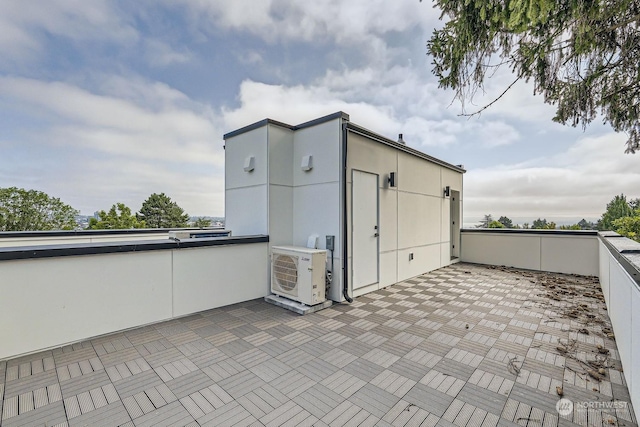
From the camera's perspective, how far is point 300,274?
3906 millimetres

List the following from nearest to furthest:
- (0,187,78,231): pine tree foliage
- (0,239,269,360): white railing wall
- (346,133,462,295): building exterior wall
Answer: (0,239,269,360): white railing wall, (346,133,462,295): building exterior wall, (0,187,78,231): pine tree foliage

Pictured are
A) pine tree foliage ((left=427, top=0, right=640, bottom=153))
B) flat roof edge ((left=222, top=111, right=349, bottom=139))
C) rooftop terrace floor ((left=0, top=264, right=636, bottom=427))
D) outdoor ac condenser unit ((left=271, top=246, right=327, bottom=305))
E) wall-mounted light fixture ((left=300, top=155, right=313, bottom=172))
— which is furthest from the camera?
wall-mounted light fixture ((left=300, top=155, right=313, bottom=172))

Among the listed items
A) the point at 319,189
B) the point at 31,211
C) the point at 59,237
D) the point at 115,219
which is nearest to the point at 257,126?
the point at 319,189

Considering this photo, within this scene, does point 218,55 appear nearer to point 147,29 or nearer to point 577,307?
point 147,29

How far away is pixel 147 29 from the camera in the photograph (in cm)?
556

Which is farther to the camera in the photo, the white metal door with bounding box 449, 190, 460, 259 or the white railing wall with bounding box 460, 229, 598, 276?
the white metal door with bounding box 449, 190, 460, 259

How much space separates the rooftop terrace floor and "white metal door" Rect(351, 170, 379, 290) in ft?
2.81

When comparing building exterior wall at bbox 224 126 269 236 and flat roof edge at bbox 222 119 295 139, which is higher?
flat roof edge at bbox 222 119 295 139

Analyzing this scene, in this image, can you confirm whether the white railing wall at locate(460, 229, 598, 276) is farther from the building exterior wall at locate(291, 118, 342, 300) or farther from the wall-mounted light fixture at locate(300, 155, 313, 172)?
the wall-mounted light fixture at locate(300, 155, 313, 172)

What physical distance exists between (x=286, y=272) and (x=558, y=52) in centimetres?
457

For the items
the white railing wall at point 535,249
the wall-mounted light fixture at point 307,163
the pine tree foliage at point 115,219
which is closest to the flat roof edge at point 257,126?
the wall-mounted light fixture at point 307,163

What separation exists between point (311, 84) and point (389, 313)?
242 inches

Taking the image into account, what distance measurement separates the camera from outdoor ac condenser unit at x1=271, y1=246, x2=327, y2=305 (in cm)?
381

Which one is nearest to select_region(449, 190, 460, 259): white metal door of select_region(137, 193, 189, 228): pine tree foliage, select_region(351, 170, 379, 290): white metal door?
select_region(351, 170, 379, 290): white metal door
